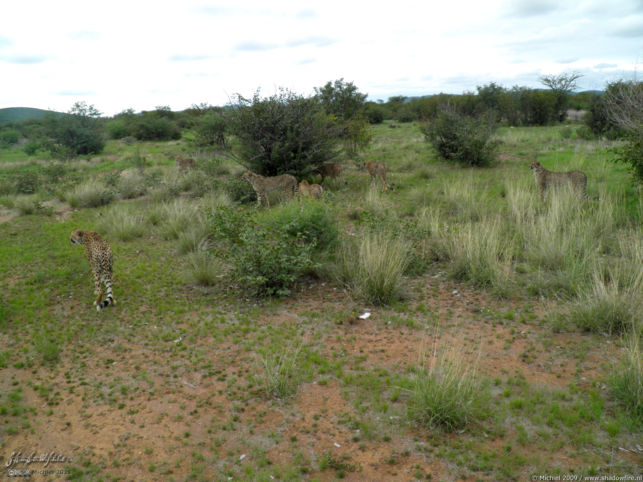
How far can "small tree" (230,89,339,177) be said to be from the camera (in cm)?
1366

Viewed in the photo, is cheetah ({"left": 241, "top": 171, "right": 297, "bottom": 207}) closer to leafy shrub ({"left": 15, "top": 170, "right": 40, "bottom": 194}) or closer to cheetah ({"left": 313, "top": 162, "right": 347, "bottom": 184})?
cheetah ({"left": 313, "top": 162, "right": 347, "bottom": 184})

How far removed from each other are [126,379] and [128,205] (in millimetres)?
9428

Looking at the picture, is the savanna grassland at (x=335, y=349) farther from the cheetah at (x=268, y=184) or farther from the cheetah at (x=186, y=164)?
the cheetah at (x=186, y=164)

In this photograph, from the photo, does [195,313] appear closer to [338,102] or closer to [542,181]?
[542,181]

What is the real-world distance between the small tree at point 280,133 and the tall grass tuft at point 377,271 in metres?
7.35

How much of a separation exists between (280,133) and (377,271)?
8550mm

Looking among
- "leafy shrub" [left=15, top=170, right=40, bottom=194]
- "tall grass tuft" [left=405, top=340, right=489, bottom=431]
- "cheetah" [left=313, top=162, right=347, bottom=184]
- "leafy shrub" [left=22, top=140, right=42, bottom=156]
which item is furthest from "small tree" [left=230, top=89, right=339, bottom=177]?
"leafy shrub" [left=22, top=140, right=42, bottom=156]

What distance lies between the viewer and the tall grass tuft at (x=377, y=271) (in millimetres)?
6434

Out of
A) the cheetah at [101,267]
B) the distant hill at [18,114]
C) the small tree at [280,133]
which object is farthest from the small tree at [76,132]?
the distant hill at [18,114]

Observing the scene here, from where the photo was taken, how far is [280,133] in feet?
45.1

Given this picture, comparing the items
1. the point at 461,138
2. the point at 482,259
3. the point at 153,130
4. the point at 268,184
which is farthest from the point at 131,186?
the point at 153,130

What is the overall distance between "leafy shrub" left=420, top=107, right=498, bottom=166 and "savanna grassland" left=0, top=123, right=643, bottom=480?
21.0ft

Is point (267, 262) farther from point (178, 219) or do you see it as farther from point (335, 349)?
point (178, 219)

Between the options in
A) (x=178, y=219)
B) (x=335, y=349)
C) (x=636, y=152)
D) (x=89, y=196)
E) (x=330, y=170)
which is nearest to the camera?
(x=335, y=349)
